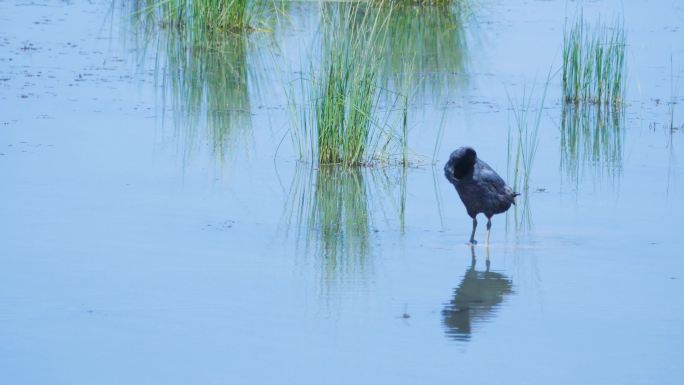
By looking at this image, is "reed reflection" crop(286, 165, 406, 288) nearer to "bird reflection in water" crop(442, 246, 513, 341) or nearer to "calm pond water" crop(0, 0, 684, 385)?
"calm pond water" crop(0, 0, 684, 385)

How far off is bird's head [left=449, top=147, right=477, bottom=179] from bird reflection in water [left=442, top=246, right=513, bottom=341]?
0.60 m

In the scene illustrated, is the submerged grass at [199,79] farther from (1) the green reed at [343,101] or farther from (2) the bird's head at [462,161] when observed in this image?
(2) the bird's head at [462,161]

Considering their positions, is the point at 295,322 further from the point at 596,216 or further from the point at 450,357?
the point at 596,216

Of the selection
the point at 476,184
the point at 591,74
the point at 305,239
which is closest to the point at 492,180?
the point at 476,184

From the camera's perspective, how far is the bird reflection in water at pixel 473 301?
Result: 6293 mm

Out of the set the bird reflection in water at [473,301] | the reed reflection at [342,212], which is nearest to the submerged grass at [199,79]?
the reed reflection at [342,212]

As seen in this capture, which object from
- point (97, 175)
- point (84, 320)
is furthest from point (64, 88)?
point (84, 320)

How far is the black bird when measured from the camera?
778 centimetres

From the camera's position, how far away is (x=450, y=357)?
583cm

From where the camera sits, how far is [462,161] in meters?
7.76

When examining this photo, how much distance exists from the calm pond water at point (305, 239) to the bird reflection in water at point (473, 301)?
0.8 inches

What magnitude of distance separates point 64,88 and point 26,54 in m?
1.97

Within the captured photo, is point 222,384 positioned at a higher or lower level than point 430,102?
lower

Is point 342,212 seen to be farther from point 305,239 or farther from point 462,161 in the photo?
point 462,161
